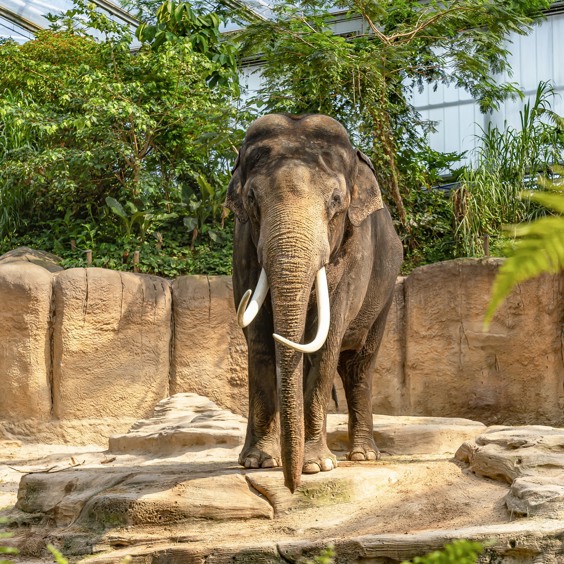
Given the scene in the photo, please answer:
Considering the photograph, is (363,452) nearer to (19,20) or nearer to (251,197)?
(251,197)

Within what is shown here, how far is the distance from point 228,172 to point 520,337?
4710 mm

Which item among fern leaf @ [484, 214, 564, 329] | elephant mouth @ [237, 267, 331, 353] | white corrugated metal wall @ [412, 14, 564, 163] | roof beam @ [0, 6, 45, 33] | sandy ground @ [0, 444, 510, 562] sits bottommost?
sandy ground @ [0, 444, 510, 562]

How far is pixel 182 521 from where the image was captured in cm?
574

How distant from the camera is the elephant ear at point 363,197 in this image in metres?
6.33

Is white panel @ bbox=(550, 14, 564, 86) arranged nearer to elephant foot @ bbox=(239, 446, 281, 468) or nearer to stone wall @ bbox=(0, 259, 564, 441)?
stone wall @ bbox=(0, 259, 564, 441)

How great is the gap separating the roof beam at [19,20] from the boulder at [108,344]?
24.6ft

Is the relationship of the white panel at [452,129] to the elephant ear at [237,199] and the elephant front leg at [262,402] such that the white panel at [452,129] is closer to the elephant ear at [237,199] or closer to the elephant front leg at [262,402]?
the elephant ear at [237,199]

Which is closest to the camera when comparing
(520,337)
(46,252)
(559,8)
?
(520,337)

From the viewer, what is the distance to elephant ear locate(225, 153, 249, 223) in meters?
6.11

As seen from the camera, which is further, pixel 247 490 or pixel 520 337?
pixel 520 337

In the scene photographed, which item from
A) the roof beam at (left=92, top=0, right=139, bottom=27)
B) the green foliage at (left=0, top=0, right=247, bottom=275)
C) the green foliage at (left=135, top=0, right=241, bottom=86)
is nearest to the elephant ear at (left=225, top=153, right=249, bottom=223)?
the green foliage at (left=0, top=0, right=247, bottom=275)

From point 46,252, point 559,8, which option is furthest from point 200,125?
point 559,8

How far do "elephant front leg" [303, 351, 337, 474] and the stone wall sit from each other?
4.12m

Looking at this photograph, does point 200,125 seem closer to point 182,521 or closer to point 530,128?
point 530,128
